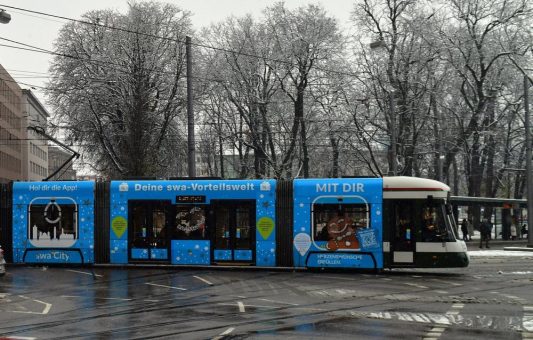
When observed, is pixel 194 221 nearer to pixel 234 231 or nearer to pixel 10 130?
pixel 234 231

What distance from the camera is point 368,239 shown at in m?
20.1

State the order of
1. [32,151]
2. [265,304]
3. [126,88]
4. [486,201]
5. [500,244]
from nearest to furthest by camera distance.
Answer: [265,304] < [486,201] < [500,244] < [126,88] < [32,151]

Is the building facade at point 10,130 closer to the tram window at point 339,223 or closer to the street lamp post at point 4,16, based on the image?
the street lamp post at point 4,16

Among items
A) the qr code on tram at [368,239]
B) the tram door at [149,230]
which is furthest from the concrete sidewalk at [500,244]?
the tram door at [149,230]

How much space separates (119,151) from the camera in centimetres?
4253

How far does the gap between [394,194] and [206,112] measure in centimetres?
2446

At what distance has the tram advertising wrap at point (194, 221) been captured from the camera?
829 inches

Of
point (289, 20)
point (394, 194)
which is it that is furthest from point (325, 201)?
point (289, 20)

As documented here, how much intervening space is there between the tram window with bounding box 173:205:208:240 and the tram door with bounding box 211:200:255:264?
1.29 ft

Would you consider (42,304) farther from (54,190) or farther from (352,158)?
(352,158)

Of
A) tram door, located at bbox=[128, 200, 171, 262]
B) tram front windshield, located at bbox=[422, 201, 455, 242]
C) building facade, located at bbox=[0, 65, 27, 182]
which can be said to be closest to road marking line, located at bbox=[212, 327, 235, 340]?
tram front windshield, located at bbox=[422, 201, 455, 242]

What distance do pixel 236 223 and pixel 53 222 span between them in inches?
244

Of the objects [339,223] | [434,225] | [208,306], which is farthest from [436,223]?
[208,306]

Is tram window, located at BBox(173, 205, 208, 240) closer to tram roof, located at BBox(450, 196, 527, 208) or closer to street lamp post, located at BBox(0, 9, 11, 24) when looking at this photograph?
street lamp post, located at BBox(0, 9, 11, 24)
